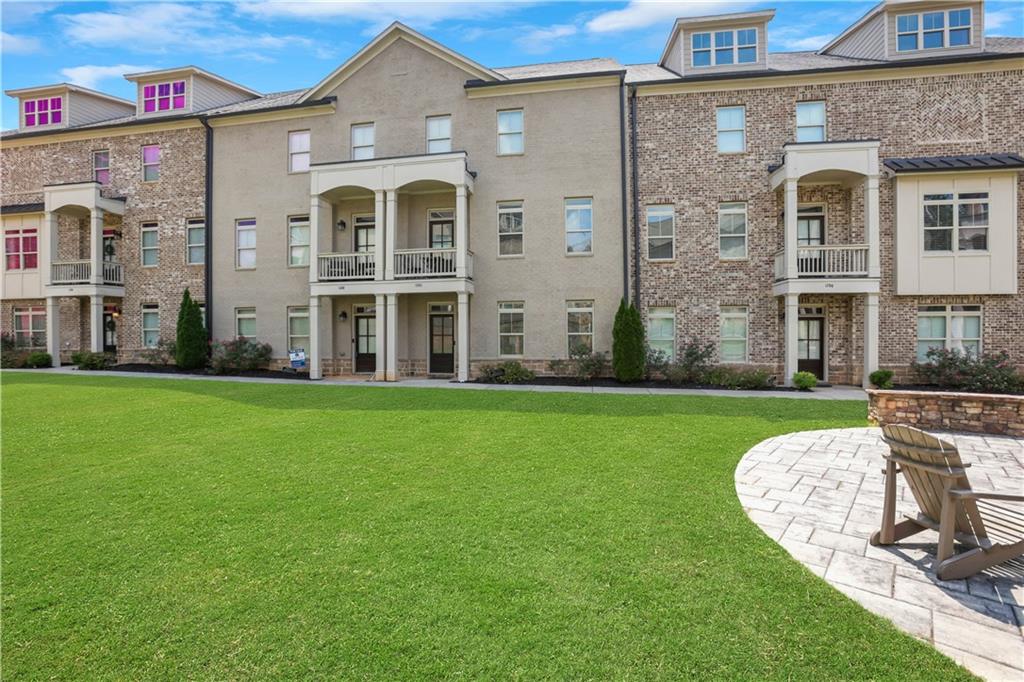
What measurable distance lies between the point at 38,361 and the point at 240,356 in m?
8.95

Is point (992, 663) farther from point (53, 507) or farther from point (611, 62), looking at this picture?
point (611, 62)

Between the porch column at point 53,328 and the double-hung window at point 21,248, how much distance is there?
2.49 m

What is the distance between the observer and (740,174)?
15.1 metres

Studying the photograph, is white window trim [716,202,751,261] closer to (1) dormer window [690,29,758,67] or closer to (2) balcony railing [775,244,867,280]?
(2) balcony railing [775,244,867,280]

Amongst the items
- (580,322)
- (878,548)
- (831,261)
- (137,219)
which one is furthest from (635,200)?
(137,219)

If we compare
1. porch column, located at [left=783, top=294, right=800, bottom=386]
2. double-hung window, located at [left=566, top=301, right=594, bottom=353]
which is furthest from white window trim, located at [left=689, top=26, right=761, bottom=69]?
double-hung window, located at [left=566, top=301, right=594, bottom=353]

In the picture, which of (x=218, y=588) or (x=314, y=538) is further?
(x=314, y=538)

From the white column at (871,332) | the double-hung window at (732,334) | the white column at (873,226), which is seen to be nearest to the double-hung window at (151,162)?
the double-hung window at (732,334)

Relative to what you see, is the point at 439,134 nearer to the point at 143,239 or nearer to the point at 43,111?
the point at 143,239

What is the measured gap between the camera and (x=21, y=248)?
20.3 meters

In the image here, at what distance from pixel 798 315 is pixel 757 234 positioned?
9.29 feet

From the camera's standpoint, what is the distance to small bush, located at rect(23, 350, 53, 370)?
1848 centimetres

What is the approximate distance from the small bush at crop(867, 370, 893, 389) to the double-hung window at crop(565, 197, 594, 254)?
8809 millimetres

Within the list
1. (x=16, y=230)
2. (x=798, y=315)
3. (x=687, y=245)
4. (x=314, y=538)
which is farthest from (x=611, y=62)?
(x=16, y=230)
